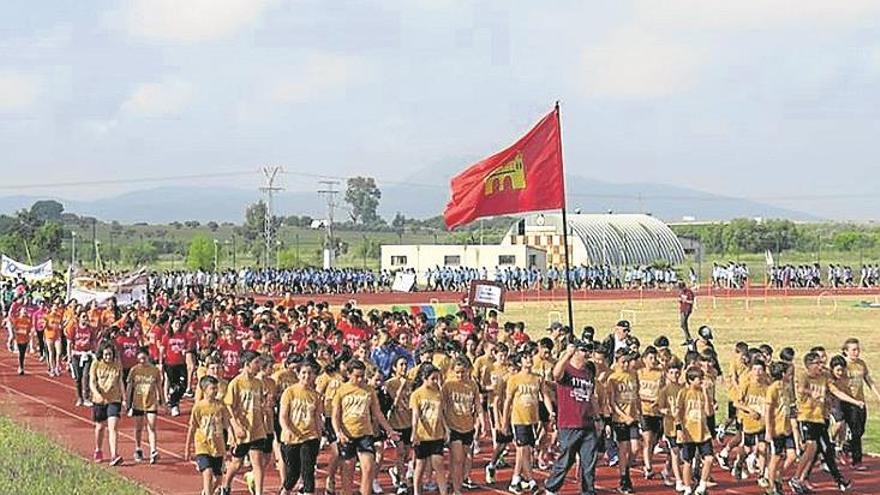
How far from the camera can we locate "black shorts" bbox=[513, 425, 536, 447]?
1434 centimetres

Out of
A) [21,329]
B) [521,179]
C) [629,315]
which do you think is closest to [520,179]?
[521,179]

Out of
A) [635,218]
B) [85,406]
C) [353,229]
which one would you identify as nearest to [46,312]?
[85,406]

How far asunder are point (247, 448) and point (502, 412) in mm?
3064

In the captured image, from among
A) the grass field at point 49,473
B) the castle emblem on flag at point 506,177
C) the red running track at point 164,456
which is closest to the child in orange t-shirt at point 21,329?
the red running track at point 164,456

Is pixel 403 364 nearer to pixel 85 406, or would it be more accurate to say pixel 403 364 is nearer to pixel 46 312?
pixel 85 406

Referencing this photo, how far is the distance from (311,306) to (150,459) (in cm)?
723

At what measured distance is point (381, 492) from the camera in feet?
47.7

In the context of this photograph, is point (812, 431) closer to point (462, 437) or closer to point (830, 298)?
point (462, 437)

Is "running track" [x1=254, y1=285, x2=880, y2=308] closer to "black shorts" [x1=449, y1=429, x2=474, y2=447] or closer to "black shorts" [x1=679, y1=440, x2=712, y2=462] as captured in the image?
"black shorts" [x1=679, y1=440, x2=712, y2=462]

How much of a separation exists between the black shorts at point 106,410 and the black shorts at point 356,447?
14.3 ft

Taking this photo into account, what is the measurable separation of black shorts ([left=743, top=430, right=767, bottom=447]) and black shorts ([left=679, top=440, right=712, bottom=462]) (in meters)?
0.92

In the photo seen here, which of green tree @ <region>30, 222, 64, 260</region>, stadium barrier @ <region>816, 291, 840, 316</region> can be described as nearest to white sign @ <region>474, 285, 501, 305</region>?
stadium barrier @ <region>816, 291, 840, 316</region>

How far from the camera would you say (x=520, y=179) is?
18422mm

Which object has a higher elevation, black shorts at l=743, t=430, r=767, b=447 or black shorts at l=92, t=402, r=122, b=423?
black shorts at l=92, t=402, r=122, b=423
